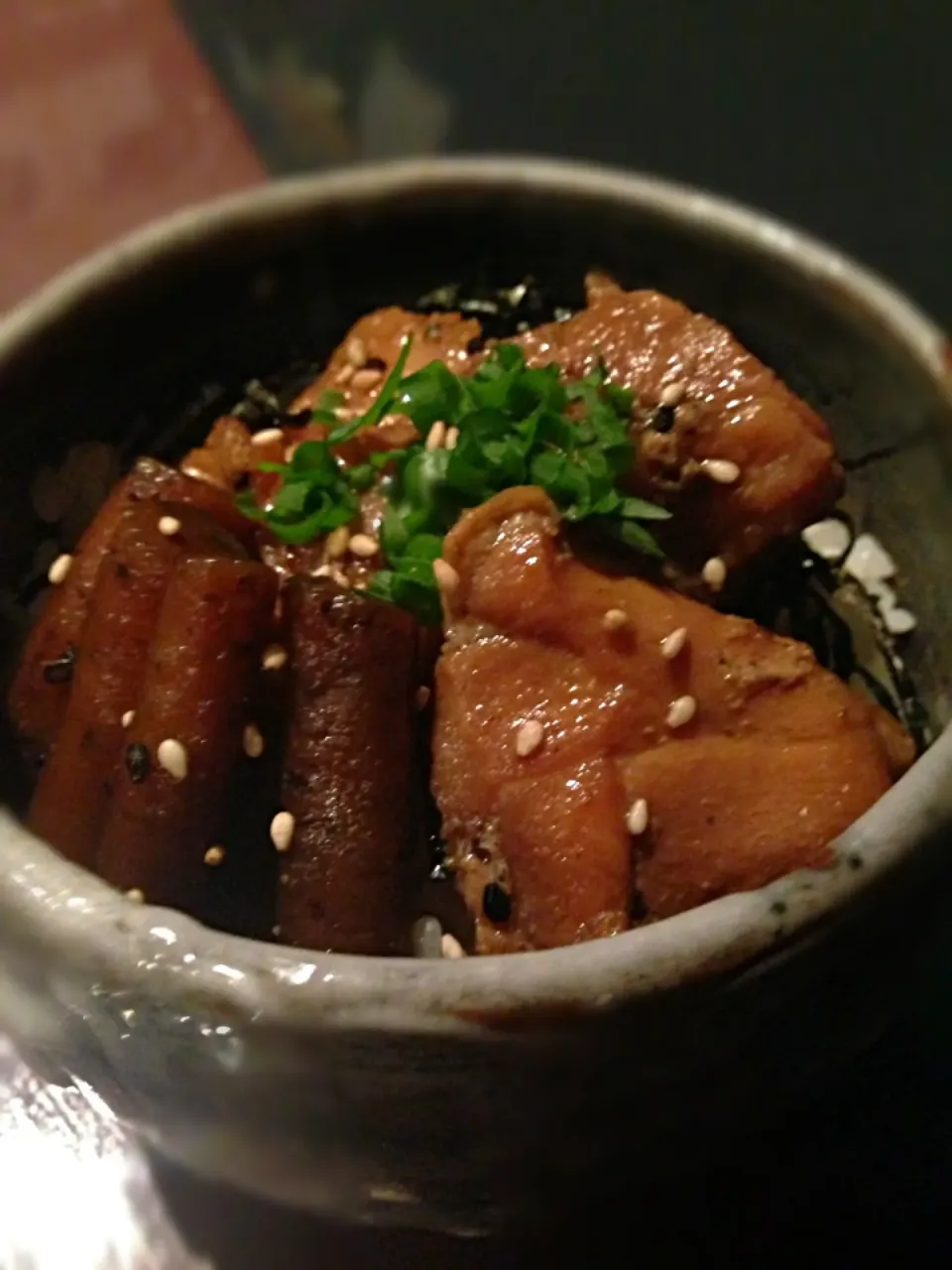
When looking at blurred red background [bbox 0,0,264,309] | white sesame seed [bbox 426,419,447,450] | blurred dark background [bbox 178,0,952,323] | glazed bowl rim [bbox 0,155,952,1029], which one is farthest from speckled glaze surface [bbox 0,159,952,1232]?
blurred red background [bbox 0,0,264,309]

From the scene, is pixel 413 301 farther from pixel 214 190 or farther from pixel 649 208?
pixel 214 190

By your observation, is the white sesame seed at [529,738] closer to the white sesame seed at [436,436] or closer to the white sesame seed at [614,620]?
the white sesame seed at [614,620]

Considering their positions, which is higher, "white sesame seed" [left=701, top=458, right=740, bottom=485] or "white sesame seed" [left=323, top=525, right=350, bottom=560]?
"white sesame seed" [left=323, top=525, right=350, bottom=560]

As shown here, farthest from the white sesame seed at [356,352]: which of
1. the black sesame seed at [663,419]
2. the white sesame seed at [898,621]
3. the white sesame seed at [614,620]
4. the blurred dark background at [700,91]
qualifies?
the blurred dark background at [700,91]

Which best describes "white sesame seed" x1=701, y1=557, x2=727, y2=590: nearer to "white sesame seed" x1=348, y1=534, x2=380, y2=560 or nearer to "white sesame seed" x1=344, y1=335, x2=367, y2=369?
"white sesame seed" x1=348, y1=534, x2=380, y2=560

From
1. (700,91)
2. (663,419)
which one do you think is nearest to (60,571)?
(663,419)

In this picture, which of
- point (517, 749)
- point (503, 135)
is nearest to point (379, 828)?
point (517, 749)

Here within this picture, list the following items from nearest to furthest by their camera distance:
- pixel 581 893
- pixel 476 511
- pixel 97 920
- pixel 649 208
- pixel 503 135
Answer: pixel 97 920, pixel 581 893, pixel 476 511, pixel 649 208, pixel 503 135
